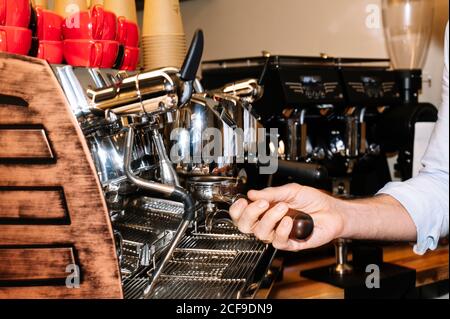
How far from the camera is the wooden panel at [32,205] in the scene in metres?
0.48

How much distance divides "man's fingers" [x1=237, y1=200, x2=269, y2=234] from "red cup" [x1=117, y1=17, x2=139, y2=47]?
27 cm

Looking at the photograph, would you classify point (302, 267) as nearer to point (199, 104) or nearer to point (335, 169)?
point (335, 169)

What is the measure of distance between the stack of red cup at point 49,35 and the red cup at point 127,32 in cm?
6

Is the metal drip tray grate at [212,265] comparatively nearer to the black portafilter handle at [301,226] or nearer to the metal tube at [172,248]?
the metal tube at [172,248]

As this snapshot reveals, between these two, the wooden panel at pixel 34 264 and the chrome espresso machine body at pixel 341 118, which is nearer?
the wooden panel at pixel 34 264

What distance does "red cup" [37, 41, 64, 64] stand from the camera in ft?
2.00

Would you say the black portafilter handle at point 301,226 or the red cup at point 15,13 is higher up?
the red cup at point 15,13

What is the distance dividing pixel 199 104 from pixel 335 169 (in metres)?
0.29

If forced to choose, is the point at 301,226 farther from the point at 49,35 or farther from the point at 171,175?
the point at 49,35

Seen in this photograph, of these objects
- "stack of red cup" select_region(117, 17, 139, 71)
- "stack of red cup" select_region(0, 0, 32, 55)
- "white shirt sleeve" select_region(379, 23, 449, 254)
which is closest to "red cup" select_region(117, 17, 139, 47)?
"stack of red cup" select_region(117, 17, 139, 71)

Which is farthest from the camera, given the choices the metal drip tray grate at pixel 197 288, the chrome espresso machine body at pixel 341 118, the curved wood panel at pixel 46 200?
the chrome espresso machine body at pixel 341 118

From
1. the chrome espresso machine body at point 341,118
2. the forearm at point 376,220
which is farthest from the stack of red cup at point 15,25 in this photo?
the forearm at point 376,220

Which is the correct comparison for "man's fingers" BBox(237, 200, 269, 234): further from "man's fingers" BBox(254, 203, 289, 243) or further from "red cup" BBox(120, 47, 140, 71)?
"red cup" BBox(120, 47, 140, 71)
